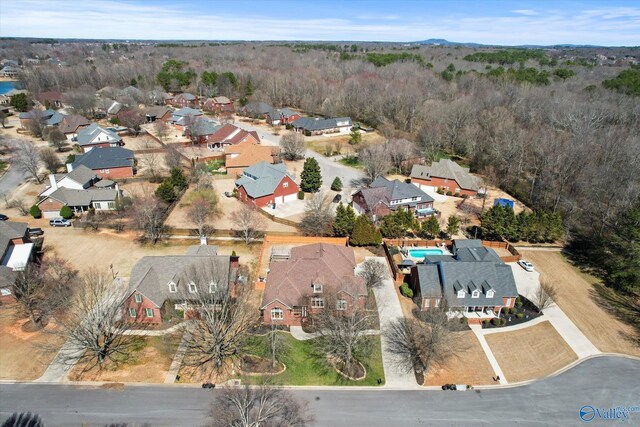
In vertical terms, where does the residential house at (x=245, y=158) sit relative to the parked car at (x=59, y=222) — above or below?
above

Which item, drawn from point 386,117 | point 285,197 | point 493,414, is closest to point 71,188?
point 285,197

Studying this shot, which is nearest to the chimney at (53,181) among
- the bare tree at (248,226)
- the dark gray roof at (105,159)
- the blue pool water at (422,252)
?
the dark gray roof at (105,159)

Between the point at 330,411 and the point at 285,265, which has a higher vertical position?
the point at 285,265

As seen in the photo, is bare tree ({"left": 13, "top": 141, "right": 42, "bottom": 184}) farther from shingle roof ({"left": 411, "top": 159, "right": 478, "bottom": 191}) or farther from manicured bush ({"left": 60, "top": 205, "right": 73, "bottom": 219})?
shingle roof ({"left": 411, "top": 159, "right": 478, "bottom": 191})

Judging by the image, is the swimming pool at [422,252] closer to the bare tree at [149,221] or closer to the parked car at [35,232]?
the bare tree at [149,221]

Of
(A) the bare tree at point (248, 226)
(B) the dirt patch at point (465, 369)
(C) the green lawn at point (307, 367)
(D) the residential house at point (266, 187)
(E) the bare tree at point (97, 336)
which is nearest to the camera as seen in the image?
(C) the green lawn at point (307, 367)

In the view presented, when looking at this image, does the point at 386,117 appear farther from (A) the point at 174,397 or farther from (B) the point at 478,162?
(A) the point at 174,397
